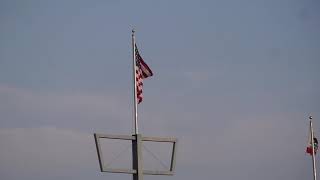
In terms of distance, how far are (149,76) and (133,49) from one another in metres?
1.36

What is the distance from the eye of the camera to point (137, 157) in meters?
30.9

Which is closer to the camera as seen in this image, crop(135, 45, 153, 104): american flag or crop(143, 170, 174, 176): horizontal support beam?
crop(143, 170, 174, 176): horizontal support beam

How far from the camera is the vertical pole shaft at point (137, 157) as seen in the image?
3092cm

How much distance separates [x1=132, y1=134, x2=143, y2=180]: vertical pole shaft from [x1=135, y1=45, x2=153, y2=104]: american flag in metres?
1.79

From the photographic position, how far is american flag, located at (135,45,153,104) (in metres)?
32.2

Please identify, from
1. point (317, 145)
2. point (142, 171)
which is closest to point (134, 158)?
point (142, 171)

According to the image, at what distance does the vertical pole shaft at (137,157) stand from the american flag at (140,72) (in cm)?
179

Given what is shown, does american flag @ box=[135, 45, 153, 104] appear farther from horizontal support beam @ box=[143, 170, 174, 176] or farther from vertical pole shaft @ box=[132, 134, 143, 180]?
horizontal support beam @ box=[143, 170, 174, 176]

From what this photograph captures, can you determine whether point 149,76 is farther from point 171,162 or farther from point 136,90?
point 171,162

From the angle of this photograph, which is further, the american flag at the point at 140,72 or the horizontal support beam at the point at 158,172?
the american flag at the point at 140,72

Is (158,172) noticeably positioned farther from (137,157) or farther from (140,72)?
(140,72)

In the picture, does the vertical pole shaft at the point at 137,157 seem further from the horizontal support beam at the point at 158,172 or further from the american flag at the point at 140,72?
the american flag at the point at 140,72

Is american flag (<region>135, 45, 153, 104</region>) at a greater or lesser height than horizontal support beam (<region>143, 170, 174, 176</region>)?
greater

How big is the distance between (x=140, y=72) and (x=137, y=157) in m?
3.80
